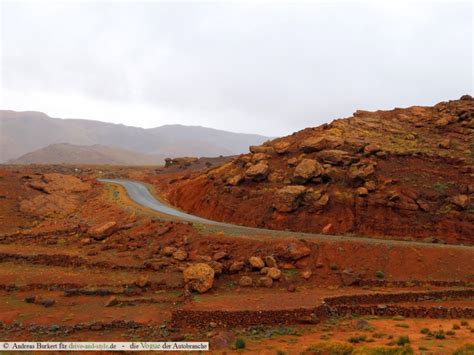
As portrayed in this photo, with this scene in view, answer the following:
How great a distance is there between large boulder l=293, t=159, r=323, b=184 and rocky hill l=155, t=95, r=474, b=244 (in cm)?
9

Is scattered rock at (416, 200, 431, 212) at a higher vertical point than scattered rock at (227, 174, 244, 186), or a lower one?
lower

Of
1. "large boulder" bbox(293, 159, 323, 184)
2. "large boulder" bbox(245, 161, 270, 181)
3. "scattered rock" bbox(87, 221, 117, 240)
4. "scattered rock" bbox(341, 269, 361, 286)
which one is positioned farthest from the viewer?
"large boulder" bbox(245, 161, 270, 181)

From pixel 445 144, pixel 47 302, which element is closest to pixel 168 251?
pixel 47 302

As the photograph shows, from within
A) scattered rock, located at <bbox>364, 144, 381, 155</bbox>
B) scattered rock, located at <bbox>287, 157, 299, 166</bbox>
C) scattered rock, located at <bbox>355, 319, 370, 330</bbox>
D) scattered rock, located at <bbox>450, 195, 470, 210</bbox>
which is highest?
scattered rock, located at <bbox>364, 144, 381, 155</bbox>

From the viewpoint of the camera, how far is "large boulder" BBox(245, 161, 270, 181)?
36188mm

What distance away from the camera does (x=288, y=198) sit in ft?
106

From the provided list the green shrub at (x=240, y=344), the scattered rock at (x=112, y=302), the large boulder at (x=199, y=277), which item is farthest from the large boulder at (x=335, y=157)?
the green shrub at (x=240, y=344)

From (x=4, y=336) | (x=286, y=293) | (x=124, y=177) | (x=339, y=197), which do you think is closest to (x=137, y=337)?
(x=4, y=336)

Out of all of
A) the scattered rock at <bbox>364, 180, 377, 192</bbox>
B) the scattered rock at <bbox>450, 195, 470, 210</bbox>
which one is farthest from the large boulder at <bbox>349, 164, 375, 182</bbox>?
the scattered rock at <bbox>450, 195, 470, 210</bbox>

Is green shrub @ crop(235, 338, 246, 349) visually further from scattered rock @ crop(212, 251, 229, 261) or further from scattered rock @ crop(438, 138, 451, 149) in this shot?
scattered rock @ crop(438, 138, 451, 149)

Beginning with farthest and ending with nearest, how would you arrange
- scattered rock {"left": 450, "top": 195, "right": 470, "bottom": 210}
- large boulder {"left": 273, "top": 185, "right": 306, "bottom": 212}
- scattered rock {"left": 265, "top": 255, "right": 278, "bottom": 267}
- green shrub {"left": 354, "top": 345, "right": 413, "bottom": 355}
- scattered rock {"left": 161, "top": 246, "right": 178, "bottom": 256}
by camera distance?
large boulder {"left": 273, "top": 185, "right": 306, "bottom": 212}, scattered rock {"left": 450, "top": 195, "right": 470, "bottom": 210}, scattered rock {"left": 161, "top": 246, "right": 178, "bottom": 256}, scattered rock {"left": 265, "top": 255, "right": 278, "bottom": 267}, green shrub {"left": 354, "top": 345, "right": 413, "bottom": 355}

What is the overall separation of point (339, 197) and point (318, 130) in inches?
453

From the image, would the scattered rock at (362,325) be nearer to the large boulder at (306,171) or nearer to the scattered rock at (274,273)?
the scattered rock at (274,273)

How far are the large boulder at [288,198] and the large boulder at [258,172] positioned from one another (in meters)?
3.47
